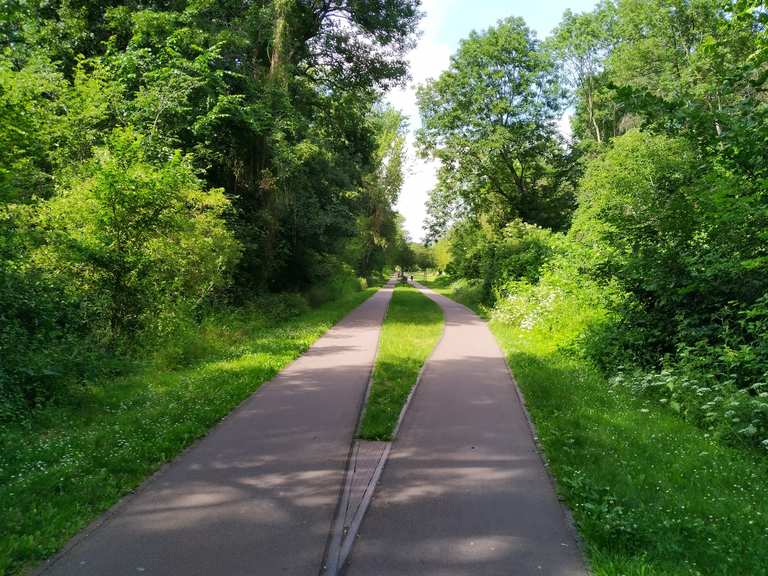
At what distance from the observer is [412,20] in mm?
22281

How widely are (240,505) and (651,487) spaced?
361cm

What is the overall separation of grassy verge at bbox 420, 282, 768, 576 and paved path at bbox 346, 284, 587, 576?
0.24 m

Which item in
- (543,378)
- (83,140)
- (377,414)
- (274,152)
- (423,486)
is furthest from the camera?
(274,152)

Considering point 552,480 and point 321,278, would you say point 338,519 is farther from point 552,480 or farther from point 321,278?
point 321,278

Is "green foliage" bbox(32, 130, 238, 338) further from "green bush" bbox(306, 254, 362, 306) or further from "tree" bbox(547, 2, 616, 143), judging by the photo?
"tree" bbox(547, 2, 616, 143)

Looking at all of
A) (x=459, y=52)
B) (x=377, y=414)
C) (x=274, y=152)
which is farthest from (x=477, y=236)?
(x=377, y=414)

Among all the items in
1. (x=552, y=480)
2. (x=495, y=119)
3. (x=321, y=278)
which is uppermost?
(x=495, y=119)

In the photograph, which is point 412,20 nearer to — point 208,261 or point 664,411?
point 208,261

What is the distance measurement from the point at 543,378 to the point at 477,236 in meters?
26.4

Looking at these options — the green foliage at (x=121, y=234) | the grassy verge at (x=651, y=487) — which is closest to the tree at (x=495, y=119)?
the green foliage at (x=121, y=234)

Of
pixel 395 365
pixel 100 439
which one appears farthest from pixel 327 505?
pixel 395 365

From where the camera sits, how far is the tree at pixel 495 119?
3347 cm

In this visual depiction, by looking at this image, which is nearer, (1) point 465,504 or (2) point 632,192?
(1) point 465,504

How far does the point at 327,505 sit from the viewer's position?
437 cm
